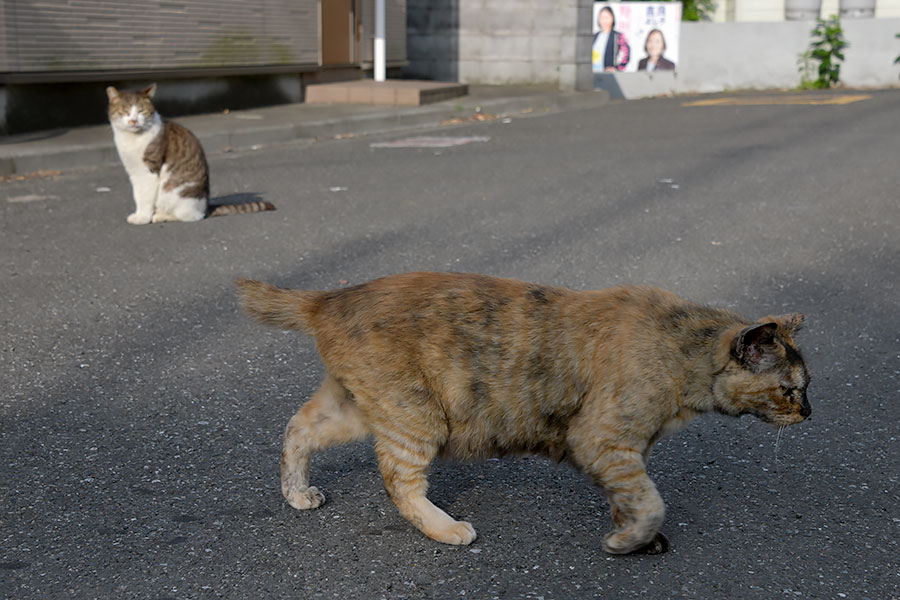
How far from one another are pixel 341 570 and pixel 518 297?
101 cm

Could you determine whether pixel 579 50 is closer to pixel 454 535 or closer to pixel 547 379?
pixel 547 379

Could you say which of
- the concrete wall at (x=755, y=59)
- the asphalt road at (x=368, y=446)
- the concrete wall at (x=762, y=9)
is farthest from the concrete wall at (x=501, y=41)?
the concrete wall at (x=762, y=9)

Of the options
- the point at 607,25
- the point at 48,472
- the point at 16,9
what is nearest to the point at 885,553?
the point at 48,472

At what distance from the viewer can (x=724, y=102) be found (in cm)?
1764

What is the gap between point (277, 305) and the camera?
3.34 metres

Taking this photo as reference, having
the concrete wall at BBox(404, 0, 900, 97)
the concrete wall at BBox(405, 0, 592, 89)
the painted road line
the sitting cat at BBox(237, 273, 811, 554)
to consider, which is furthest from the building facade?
the sitting cat at BBox(237, 273, 811, 554)

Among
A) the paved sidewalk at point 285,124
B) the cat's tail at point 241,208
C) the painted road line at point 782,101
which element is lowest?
the cat's tail at point 241,208

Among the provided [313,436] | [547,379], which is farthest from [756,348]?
[313,436]

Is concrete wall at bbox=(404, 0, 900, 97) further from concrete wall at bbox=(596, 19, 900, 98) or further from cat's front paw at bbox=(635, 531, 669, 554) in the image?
cat's front paw at bbox=(635, 531, 669, 554)

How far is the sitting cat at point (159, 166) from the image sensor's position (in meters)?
7.75

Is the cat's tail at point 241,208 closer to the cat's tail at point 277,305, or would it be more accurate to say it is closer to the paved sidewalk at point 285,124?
the paved sidewalk at point 285,124

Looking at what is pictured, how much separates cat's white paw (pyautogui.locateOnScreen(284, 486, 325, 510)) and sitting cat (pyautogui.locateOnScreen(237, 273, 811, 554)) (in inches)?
13.4

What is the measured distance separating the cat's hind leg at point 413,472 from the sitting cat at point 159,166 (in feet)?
16.8

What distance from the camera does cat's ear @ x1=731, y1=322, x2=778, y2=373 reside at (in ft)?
9.93
